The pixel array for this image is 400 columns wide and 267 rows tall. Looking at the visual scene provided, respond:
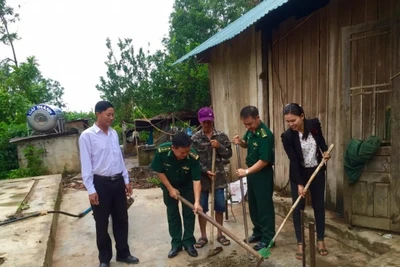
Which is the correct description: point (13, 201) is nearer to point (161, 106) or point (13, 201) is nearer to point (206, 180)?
point (206, 180)

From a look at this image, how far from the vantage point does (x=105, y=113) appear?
11.5 ft

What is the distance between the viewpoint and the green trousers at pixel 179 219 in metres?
3.92

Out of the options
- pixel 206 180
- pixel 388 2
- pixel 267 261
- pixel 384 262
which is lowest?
pixel 267 261

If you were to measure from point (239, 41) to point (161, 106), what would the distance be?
8.35m

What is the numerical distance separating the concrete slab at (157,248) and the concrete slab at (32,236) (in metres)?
0.29

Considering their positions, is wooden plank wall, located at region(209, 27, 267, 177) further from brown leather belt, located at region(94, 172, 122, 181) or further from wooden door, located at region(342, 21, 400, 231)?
brown leather belt, located at region(94, 172, 122, 181)

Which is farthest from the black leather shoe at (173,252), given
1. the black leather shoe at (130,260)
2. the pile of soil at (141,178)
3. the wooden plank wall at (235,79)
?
the pile of soil at (141,178)

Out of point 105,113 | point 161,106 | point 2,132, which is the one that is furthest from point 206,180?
point 161,106

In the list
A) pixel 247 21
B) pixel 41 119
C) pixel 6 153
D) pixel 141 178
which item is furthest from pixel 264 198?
pixel 6 153

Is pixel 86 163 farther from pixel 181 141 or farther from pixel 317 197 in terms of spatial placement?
pixel 317 197

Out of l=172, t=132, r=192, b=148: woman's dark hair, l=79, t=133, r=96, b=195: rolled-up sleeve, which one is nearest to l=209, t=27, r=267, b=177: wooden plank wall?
l=172, t=132, r=192, b=148: woman's dark hair

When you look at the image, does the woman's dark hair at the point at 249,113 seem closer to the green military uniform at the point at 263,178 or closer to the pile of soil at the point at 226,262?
the green military uniform at the point at 263,178

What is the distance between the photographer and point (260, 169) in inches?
149

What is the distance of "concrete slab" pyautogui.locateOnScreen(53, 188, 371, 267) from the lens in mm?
3674
